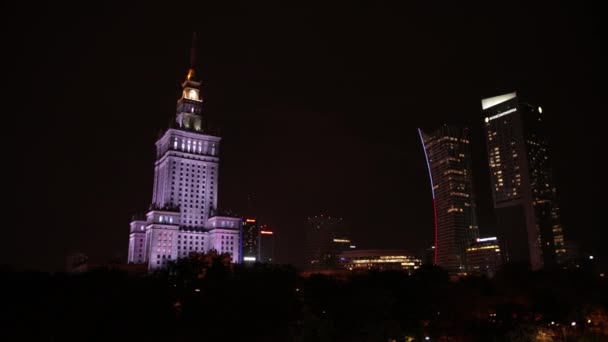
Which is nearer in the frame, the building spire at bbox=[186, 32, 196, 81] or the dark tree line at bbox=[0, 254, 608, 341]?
the dark tree line at bbox=[0, 254, 608, 341]

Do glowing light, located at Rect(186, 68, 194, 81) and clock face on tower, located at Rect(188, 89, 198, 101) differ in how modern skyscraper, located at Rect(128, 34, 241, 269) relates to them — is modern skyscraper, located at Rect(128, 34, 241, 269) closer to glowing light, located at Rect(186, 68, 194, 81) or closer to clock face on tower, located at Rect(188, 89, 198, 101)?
clock face on tower, located at Rect(188, 89, 198, 101)

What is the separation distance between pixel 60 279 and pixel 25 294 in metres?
5.42

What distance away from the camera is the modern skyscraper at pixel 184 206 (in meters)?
130

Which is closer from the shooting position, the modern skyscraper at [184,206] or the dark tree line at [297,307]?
the dark tree line at [297,307]

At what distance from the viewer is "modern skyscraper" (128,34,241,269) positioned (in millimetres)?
130375

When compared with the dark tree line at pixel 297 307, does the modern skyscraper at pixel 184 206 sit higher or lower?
higher

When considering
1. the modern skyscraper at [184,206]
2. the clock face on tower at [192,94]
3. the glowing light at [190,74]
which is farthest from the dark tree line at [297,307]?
the glowing light at [190,74]

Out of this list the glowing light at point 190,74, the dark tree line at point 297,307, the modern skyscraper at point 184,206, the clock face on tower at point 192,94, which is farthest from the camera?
the glowing light at point 190,74

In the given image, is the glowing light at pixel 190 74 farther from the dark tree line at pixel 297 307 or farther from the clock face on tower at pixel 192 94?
the dark tree line at pixel 297 307

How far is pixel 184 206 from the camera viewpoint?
13650cm

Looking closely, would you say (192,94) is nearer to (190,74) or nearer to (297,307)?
(190,74)

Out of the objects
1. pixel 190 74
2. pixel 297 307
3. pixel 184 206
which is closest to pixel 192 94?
pixel 190 74

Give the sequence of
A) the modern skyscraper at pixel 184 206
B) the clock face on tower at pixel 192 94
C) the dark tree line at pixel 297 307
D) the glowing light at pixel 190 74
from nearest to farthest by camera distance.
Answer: the dark tree line at pixel 297 307 → the modern skyscraper at pixel 184 206 → the clock face on tower at pixel 192 94 → the glowing light at pixel 190 74

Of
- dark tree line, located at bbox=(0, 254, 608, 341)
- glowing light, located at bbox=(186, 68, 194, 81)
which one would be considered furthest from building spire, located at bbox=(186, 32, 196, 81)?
dark tree line, located at bbox=(0, 254, 608, 341)
